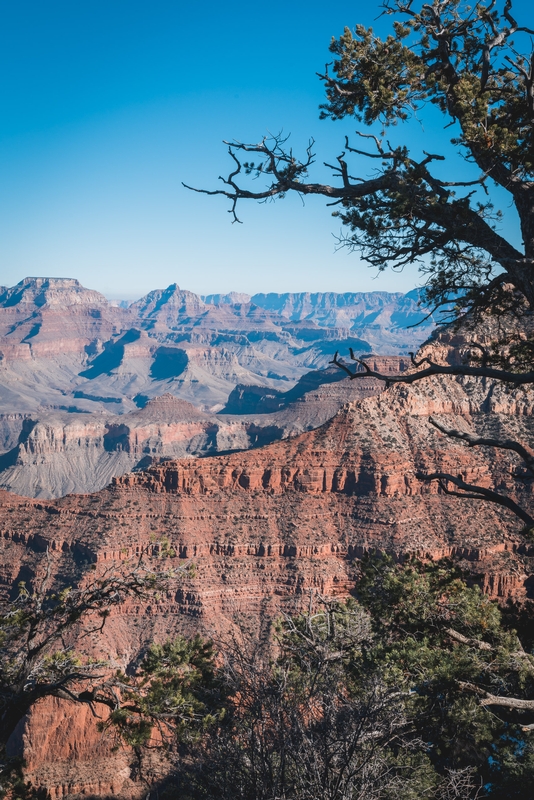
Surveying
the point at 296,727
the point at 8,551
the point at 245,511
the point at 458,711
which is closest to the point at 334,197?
the point at 296,727

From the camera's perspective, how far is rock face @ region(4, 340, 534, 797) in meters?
46.4

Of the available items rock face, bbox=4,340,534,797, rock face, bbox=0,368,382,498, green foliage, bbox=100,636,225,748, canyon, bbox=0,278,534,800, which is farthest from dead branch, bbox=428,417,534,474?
rock face, bbox=0,368,382,498

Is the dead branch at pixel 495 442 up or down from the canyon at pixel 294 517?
up

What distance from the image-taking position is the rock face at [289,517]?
4638cm

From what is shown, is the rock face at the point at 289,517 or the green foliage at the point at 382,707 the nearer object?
the green foliage at the point at 382,707

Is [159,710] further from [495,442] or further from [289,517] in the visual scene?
[289,517]

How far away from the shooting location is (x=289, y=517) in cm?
5297

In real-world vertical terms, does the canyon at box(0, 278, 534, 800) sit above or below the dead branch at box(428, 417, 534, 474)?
below

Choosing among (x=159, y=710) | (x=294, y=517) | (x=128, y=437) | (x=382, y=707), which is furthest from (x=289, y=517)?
(x=128, y=437)

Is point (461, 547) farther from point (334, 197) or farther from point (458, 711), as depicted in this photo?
point (334, 197)

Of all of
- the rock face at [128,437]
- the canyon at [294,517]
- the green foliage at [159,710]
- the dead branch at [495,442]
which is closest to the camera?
the dead branch at [495,442]

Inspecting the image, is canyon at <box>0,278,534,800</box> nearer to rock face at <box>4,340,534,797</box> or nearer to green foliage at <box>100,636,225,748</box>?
rock face at <box>4,340,534,797</box>

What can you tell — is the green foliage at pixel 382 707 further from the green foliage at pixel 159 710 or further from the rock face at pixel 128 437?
the rock face at pixel 128 437

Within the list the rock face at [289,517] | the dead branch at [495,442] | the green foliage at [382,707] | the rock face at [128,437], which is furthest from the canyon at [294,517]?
the rock face at [128,437]
